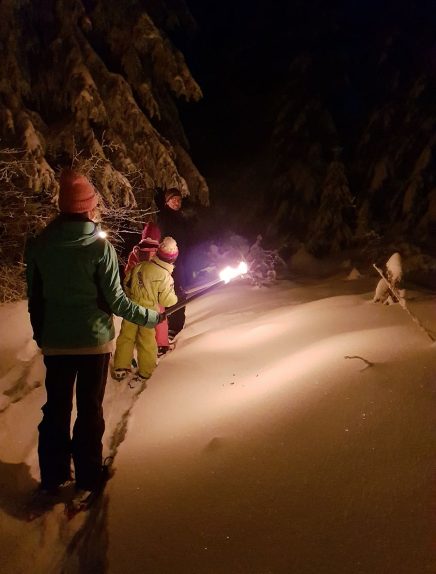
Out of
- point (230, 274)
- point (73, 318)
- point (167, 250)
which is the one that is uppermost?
point (73, 318)

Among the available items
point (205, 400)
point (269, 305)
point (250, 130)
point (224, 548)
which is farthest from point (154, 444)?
point (250, 130)

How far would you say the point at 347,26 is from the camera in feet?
58.1

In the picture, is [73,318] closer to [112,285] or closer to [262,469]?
[112,285]

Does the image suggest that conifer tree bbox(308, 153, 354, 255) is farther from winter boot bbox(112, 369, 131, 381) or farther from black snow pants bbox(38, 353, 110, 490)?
black snow pants bbox(38, 353, 110, 490)

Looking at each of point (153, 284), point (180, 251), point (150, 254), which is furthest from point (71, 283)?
point (180, 251)

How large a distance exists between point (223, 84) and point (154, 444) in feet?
71.3

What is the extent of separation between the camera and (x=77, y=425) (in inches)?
118

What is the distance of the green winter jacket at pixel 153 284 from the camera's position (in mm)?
4996

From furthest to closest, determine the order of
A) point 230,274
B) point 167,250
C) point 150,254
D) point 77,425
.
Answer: point 150,254, point 167,250, point 230,274, point 77,425

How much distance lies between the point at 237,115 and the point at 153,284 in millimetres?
19481

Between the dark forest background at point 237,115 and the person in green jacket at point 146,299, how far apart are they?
2.43m

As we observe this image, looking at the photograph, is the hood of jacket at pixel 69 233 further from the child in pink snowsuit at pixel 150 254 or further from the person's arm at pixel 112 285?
the child in pink snowsuit at pixel 150 254

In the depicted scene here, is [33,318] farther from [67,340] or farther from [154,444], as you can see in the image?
[154,444]

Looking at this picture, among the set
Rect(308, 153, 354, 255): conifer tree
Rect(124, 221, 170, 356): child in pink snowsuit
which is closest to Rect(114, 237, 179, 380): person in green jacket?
Rect(124, 221, 170, 356): child in pink snowsuit
